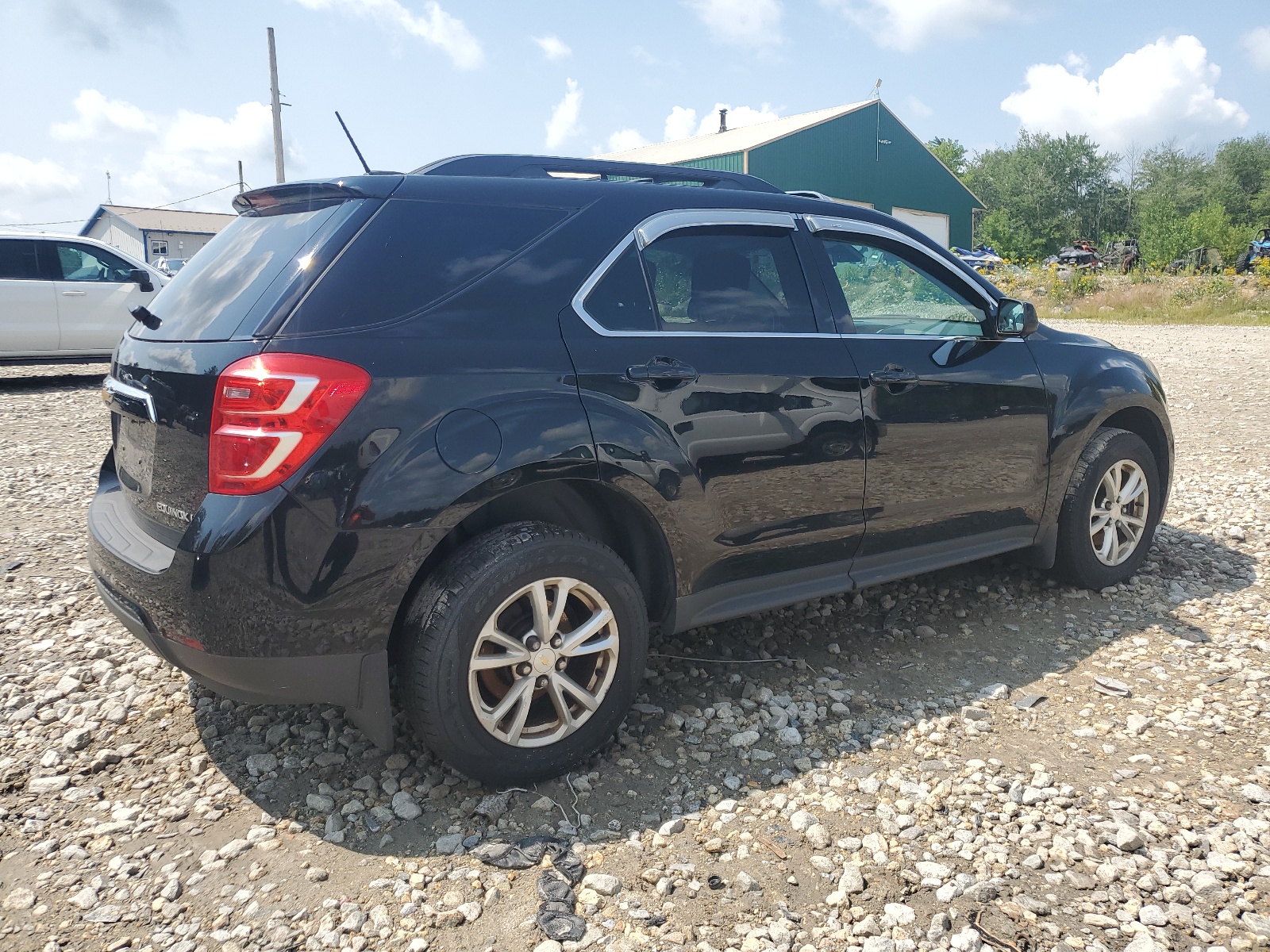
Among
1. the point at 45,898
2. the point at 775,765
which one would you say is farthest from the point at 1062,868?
the point at 45,898

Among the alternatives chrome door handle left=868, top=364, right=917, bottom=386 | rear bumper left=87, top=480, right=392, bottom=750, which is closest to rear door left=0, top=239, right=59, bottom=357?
rear bumper left=87, top=480, right=392, bottom=750

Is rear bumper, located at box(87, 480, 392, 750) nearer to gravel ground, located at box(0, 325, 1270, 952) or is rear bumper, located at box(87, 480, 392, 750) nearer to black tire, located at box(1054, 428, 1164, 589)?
gravel ground, located at box(0, 325, 1270, 952)

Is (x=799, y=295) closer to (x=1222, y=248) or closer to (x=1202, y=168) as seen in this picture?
(x=1222, y=248)

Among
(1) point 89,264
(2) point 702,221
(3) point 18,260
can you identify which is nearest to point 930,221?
(1) point 89,264

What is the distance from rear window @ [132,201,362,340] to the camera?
270cm

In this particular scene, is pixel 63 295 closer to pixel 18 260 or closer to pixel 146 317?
pixel 18 260

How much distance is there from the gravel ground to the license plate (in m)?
0.92

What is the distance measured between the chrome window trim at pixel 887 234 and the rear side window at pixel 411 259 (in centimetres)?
119

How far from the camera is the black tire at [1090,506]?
437 cm

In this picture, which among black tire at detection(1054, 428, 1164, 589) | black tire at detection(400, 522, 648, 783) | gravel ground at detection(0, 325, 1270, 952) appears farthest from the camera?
black tire at detection(1054, 428, 1164, 589)

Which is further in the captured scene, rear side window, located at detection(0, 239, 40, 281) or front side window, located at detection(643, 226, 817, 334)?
rear side window, located at detection(0, 239, 40, 281)

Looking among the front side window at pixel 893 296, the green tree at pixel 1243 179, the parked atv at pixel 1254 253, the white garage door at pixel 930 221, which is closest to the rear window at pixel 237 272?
the front side window at pixel 893 296

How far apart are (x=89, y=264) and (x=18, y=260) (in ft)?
2.44

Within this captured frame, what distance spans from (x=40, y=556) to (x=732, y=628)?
145 inches
